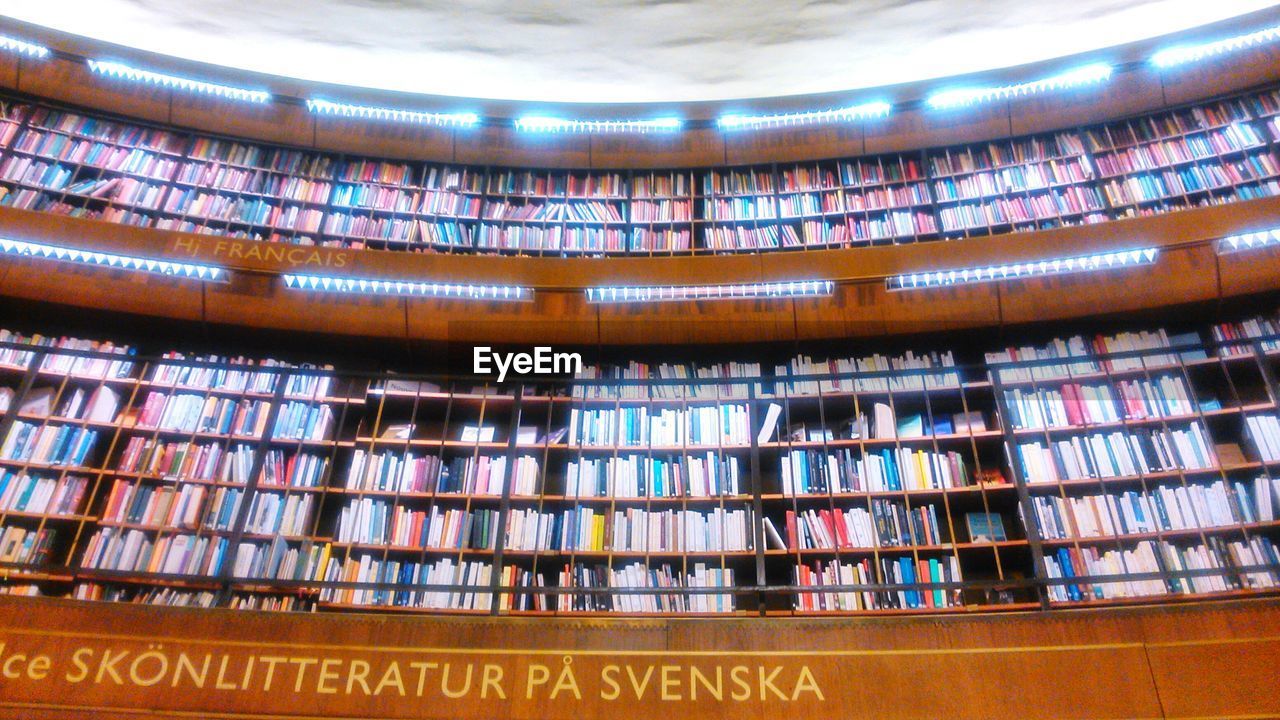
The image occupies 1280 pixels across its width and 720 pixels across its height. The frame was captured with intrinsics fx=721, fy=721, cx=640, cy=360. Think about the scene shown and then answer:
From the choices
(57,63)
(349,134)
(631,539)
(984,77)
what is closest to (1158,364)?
(984,77)

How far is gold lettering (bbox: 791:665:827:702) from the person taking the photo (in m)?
2.53

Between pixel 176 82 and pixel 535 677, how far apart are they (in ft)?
17.1

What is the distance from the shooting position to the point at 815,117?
18.3ft

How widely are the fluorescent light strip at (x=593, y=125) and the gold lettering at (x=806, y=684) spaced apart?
433 centimetres

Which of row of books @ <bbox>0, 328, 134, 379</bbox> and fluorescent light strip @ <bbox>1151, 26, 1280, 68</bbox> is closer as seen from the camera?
row of books @ <bbox>0, 328, 134, 379</bbox>

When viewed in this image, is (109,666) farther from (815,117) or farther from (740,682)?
(815,117)

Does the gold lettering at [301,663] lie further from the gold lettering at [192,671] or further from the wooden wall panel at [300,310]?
the wooden wall panel at [300,310]

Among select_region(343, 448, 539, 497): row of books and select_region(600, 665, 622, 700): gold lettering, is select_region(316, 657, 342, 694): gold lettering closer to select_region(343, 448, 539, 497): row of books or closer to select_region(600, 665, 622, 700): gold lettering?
select_region(600, 665, 622, 700): gold lettering

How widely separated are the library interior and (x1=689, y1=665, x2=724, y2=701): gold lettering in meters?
0.55

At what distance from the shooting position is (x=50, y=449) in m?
4.23

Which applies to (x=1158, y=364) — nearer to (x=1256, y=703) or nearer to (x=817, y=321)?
(x=817, y=321)

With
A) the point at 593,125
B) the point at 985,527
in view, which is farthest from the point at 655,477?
the point at 593,125

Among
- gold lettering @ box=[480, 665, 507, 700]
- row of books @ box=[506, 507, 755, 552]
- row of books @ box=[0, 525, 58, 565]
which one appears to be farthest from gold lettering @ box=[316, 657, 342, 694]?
row of books @ box=[0, 525, 58, 565]

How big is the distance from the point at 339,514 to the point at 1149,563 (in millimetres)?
4624
